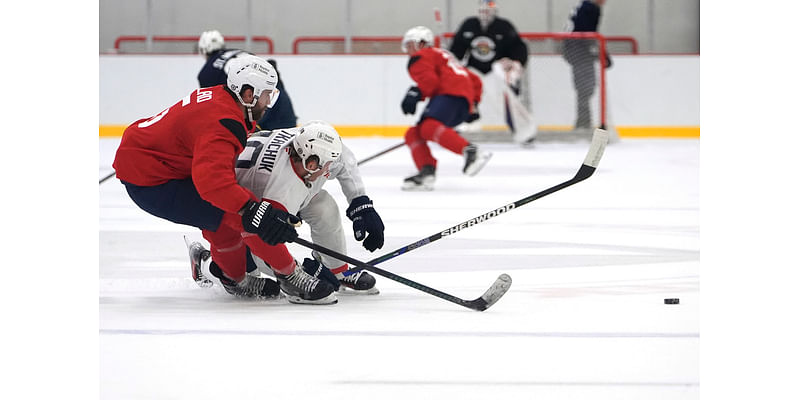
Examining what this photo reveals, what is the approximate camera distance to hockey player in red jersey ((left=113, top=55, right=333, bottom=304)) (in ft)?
9.28

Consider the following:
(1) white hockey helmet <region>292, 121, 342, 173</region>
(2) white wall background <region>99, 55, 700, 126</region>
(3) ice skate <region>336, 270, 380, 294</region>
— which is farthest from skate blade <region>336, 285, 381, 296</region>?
(2) white wall background <region>99, 55, 700, 126</region>

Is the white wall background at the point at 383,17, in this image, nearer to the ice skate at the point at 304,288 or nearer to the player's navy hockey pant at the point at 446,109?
the player's navy hockey pant at the point at 446,109

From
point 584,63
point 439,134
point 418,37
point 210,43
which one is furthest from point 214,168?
point 584,63

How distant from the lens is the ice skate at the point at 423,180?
6461 millimetres

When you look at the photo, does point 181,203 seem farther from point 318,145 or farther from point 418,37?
point 418,37

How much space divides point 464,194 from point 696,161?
2.76 meters

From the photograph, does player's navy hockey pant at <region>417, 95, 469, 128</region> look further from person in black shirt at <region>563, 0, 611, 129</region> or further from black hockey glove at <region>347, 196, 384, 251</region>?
person in black shirt at <region>563, 0, 611, 129</region>

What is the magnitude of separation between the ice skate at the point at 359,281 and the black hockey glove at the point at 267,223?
1.70 ft

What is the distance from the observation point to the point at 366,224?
10.6 ft

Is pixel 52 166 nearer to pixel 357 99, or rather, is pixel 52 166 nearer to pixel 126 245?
pixel 126 245

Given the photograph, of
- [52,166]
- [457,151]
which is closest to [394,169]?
[457,151]

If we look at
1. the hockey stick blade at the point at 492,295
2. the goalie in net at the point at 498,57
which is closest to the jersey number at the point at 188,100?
the hockey stick blade at the point at 492,295

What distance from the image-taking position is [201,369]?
242 cm

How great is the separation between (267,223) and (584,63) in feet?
25.8
